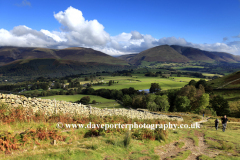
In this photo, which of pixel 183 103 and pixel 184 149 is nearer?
pixel 184 149

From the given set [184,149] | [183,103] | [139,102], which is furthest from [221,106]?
[184,149]

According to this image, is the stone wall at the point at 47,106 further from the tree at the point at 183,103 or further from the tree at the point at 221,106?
the tree at the point at 221,106

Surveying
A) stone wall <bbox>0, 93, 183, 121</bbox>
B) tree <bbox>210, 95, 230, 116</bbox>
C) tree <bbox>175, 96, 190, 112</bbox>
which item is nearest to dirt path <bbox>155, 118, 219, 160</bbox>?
stone wall <bbox>0, 93, 183, 121</bbox>

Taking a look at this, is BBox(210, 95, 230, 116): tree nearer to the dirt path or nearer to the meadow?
the meadow

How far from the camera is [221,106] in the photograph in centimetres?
5778

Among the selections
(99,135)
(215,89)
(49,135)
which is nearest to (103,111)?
(99,135)

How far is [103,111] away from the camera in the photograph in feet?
60.8

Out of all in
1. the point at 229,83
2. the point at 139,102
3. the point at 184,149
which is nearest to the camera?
the point at 184,149

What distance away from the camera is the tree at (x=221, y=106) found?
5556cm

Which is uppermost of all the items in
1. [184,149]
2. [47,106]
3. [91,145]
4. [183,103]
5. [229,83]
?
[229,83]

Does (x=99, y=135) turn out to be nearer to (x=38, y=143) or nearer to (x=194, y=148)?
(x=38, y=143)

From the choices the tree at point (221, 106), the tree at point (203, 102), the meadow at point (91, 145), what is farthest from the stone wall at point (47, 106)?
the tree at point (221, 106)

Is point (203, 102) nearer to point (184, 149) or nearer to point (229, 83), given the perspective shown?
point (229, 83)

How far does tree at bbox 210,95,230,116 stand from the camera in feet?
182
